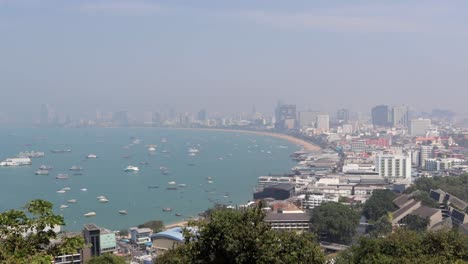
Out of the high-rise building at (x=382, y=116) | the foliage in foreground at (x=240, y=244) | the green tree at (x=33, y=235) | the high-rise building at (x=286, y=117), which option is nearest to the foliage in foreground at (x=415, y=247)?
the foliage in foreground at (x=240, y=244)

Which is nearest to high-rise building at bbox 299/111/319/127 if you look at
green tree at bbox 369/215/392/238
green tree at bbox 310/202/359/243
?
green tree at bbox 310/202/359/243

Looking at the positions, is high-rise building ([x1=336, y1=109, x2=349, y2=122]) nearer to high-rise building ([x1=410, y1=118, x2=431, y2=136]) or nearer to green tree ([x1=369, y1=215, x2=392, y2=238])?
high-rise building ([x1=410, y1=118, x2=431, y2=136])

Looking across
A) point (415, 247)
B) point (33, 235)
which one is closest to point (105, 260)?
point (415, 247)

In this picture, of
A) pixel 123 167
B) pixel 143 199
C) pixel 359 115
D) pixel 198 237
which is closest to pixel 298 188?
pixel 143 199

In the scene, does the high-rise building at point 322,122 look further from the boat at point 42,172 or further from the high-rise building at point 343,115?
the boat at point 42,172

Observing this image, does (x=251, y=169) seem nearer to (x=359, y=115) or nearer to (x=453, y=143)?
(x=453, y=143)
